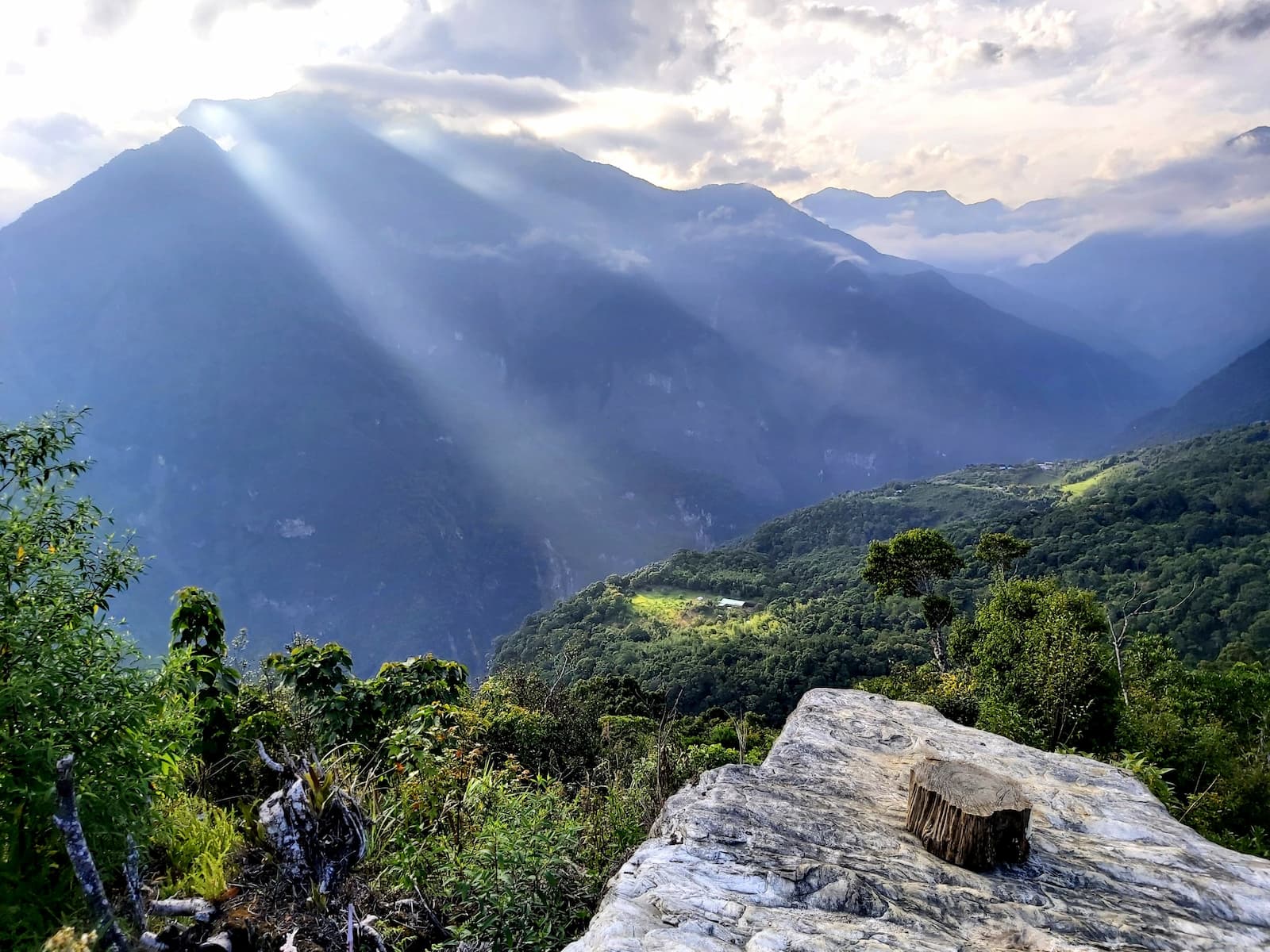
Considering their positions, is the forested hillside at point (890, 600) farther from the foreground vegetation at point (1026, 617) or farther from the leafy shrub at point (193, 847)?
the leafy shrub at point (193, 847)

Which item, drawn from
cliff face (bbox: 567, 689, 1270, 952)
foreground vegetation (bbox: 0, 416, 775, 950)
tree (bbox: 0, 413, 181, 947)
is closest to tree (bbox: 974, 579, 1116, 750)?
cliff face (bbox: 567, 689, 1270, 952)

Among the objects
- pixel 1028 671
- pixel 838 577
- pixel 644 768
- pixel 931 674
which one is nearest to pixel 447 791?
pixel 644 768

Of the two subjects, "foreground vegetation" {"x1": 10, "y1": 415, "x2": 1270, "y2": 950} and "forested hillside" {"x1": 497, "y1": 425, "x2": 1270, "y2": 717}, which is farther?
"forested hillside" {"x1": 497, "y1": 425, "x2": 1270, "y2": 717}

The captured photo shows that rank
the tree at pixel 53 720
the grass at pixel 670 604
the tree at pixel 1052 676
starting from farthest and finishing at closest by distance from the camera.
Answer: the grass at pixel 670 604 < the tree at pixel 1052 676 < the tree at pixel 53 720

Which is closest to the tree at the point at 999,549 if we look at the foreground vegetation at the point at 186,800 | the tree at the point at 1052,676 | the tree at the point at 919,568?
the tree at the point at 919,568

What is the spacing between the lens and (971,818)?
12.6 feet

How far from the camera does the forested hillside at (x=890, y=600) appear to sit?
1896 inches

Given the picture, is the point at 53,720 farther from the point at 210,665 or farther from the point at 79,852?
the point at 210,665

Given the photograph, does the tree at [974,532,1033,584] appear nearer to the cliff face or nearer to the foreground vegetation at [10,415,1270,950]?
the foreground vegetation at [10,415,1270,950]

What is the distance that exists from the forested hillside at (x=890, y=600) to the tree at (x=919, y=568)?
6675mm

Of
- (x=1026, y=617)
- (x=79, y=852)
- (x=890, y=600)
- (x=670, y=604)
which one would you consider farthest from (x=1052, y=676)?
(x=670, y=604)

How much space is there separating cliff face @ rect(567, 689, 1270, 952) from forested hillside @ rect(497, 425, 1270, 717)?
23.8 m

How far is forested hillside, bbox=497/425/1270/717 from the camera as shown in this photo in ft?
158

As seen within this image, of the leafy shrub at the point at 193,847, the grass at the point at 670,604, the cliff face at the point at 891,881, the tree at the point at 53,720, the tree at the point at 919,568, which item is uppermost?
the grass at the point at 670,604
